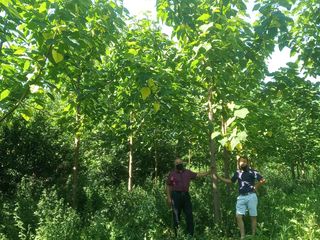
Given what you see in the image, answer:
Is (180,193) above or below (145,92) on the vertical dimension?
below

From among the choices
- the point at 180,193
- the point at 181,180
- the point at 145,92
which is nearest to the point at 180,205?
the point at 180,193

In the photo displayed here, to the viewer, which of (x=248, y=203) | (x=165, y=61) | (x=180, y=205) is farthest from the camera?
(x=180, y=205)

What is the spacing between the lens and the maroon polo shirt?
751 centimetres

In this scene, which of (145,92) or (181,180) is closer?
(145,92)

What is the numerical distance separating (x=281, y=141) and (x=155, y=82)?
6946 millimetres

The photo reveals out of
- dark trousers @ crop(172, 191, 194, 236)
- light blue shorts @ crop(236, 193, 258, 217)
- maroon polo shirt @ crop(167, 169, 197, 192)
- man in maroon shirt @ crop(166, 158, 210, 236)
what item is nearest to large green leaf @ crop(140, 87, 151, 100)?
man in maroon shirt @ crop(166, 158, 210, 236)

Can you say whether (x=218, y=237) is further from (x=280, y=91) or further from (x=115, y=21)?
(x=115, y=21)

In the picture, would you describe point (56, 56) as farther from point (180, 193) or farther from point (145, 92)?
point (180, 193)

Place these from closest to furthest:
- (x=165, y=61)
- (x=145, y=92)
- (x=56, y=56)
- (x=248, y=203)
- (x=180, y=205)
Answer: (x=56, y=56) < (x=145, y=92) < (x=165, y=61) < (x=248, y=203) < (x=180, y=205)

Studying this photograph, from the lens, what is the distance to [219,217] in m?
7.18

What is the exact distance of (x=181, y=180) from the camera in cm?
754

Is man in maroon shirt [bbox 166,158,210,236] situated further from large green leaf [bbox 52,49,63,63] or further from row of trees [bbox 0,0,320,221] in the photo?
large green leaf [bbox 52,49,63,63]

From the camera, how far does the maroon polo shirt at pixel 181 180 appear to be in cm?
751

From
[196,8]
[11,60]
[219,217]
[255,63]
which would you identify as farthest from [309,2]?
[11,60]
